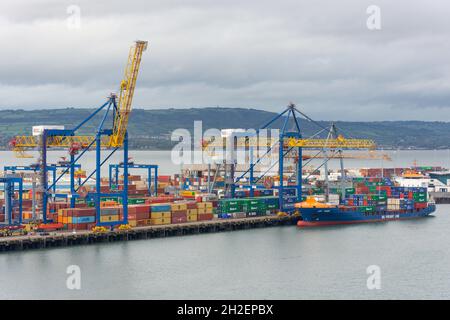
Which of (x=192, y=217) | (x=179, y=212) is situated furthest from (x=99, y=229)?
(x=192, y=217)

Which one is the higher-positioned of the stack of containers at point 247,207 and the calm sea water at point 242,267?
the stack of containers at point 247,207

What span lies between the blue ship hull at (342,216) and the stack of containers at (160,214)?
27.7 feet

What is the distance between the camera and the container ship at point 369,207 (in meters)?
48.2

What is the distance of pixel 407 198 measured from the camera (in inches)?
2144

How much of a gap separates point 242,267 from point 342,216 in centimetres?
1834

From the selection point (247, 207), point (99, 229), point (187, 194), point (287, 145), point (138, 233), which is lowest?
point (138, 233)

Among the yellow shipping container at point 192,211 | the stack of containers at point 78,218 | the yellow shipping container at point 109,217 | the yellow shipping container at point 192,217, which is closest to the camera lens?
the stack of containers at point 78,218

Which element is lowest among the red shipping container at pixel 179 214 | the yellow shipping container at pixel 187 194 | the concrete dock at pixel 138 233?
the concrete dock at pixel 138 233

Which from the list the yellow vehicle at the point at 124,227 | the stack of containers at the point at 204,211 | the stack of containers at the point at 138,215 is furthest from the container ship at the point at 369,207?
the yellow vehicle at the point at 124,227

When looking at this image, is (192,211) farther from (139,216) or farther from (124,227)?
(124,227)

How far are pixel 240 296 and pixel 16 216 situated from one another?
733 inches

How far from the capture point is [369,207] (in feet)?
168

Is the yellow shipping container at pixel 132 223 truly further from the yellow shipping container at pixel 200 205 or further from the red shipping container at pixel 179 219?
the yellow shipping container at pixel 200 205
